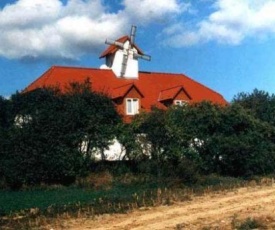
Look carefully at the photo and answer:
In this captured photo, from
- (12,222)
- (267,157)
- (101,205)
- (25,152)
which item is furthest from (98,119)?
(12,222)

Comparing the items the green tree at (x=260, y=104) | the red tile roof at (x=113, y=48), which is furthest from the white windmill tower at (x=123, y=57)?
the green tree at (x=260, y=104)

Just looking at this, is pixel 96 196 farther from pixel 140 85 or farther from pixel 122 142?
pixel 140 85

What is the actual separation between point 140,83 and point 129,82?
4.95 ft

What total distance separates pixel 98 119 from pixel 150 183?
22.8ft

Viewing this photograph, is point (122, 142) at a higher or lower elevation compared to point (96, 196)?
higher

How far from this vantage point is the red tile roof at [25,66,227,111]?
1983 inches

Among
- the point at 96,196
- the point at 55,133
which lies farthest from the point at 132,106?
the point at 96,196

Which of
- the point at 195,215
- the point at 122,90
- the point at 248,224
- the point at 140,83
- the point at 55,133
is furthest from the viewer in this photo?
the point at 140,83

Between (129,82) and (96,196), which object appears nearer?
(96,196)

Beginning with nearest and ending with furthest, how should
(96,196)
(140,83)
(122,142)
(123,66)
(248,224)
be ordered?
1. (248,224)
2. (96,196)
3. (122,142)
4. (140,83)
5. (123,66)

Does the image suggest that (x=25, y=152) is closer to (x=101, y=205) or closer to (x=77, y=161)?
(x=77, y=161)

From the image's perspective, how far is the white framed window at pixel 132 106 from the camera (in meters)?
49.7

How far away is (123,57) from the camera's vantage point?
5659 centimetres

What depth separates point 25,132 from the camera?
3544 centimetres
